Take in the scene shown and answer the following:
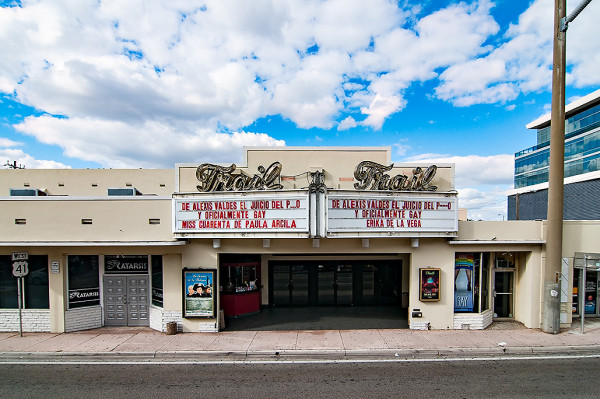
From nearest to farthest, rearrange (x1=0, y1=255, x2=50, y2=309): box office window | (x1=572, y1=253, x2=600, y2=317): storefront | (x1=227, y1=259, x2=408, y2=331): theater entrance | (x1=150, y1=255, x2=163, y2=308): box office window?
(x1=0, y1=255, x2=50, y2=309): box office window → (x1=150, y1=255, x2=163, y2=308): box office window → (x1=572, y1=253, x2=600, y2=317): storefront → (x1=227, y1=259, x2=408, y2=331): theater entrance

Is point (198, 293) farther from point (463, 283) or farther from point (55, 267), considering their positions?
point (463, 283)

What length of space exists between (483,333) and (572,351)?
2412mm

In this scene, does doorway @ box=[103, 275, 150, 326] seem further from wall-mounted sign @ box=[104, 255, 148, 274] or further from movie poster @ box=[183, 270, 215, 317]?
movie poster @ box=[183, 270, 215, 317]

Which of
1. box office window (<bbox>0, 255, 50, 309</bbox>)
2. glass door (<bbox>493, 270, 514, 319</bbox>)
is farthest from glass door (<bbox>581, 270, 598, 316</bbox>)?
box office window (<bbox>0, 255, 50, 309</bbox>)

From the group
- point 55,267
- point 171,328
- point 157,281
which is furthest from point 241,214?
point 55,267

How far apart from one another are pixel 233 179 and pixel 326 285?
6.85 meters

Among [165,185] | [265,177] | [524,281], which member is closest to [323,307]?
[265,177]

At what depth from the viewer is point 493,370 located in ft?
27.1

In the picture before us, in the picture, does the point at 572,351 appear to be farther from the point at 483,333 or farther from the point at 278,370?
the point at 278,370

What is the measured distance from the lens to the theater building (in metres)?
10.8

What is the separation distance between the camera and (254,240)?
1140cm

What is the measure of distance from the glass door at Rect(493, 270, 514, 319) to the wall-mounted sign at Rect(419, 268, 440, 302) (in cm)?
308

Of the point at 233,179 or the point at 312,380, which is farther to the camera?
the point at 233,179

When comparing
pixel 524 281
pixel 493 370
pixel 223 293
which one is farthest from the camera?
pixel 223 293
